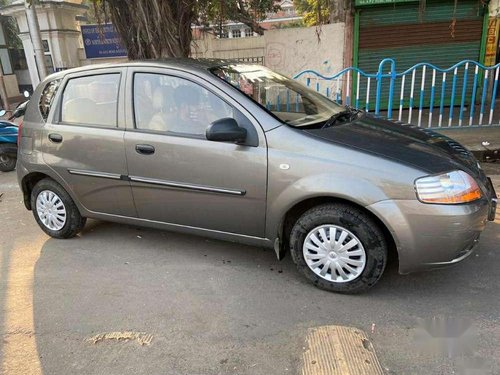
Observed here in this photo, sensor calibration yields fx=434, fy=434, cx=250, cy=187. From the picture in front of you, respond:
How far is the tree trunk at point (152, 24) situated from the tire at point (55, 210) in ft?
8.87

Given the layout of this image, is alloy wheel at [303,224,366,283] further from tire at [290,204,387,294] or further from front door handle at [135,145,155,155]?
front door handle at [135,145,155,155]

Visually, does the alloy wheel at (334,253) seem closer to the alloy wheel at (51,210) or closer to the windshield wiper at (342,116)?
the windshield wiper at (342,116)

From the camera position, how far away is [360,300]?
312 centimetres

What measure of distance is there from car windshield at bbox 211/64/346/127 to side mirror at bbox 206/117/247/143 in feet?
1.14

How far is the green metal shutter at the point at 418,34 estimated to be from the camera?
30.7 feet

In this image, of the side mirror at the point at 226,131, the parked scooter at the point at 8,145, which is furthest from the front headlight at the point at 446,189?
the parked scooter at the point at 8,145

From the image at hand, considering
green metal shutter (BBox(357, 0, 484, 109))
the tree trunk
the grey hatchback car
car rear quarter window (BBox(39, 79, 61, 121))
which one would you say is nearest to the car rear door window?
the grey hatchback car

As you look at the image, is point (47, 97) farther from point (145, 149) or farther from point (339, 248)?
point (339, 248)

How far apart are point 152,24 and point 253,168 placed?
3.69 metres

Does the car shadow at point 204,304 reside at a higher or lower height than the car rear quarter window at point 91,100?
lower

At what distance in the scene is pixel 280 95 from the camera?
4.16 m

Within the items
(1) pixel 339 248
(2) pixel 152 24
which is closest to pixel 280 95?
(1) pixel 339 248

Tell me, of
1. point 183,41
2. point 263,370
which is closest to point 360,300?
Answer: point 263,370

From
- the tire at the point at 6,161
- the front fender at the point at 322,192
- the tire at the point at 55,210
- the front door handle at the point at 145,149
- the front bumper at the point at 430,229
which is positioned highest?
the front door handle at the point at 145,149
